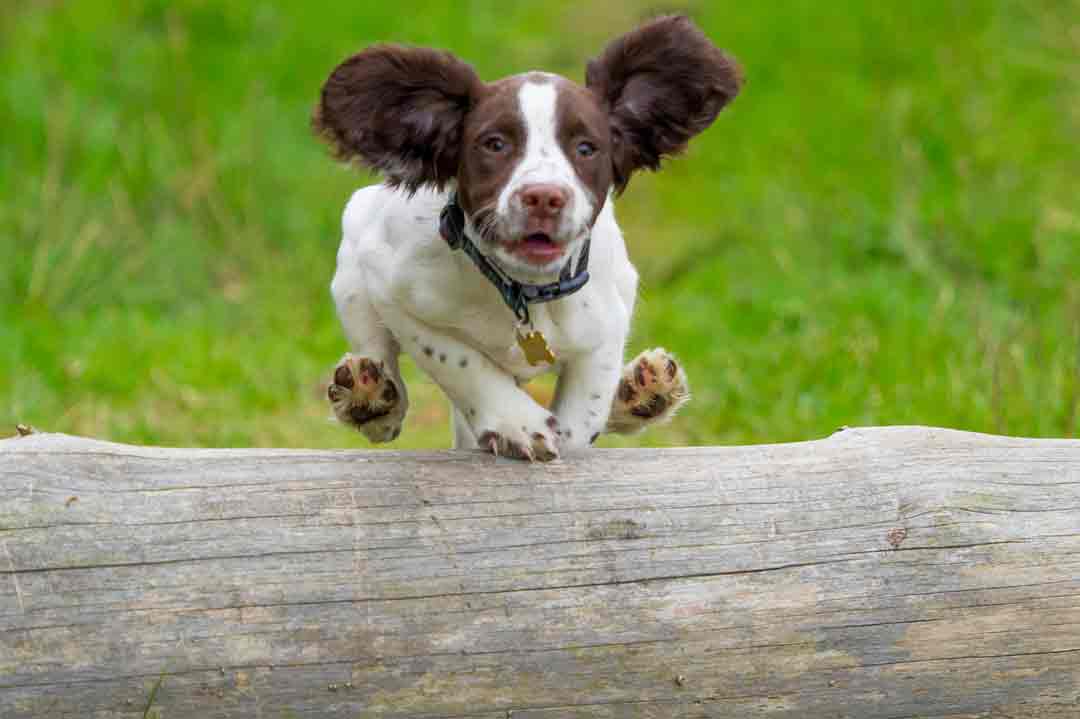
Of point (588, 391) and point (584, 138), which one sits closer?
point (584, 138)

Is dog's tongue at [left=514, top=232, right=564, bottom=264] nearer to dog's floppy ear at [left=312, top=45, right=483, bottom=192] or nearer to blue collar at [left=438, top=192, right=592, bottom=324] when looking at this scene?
blue collar at [left=438, top=192, right=592, bottom=324]

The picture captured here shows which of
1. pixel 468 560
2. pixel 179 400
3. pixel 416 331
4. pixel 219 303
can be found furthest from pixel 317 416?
pixel 468 560

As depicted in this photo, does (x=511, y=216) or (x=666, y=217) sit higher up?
(x=511, y=216)

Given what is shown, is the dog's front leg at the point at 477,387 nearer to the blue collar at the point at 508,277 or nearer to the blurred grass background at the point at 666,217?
the blue collar at the point at 508,277

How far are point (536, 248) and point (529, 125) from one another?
26 cm

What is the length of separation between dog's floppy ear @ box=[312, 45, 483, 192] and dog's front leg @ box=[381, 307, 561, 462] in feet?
1.44

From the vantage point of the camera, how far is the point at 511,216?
346 centimetres

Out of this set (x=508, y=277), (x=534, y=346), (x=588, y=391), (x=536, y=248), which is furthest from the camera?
(x=588, y=391)

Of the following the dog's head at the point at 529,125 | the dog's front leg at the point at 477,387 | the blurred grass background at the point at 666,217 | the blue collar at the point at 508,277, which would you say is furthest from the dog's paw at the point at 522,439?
the blurred grass background at the point at 666,217

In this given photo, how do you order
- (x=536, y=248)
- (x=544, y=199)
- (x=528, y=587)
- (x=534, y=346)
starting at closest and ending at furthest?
(x=528, y=587) → (x=544, y=199) → (x=536, y=248) → (x=534, y=346)

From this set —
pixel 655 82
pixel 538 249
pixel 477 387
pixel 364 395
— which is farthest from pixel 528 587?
pixel 655 82

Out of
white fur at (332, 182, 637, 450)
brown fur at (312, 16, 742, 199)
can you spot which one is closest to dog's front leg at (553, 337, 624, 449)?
white fur at (332, 182, 637, 450)

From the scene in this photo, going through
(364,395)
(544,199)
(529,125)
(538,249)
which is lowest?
(364,395)

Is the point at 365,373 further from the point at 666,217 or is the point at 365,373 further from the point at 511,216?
the point at 666,217
